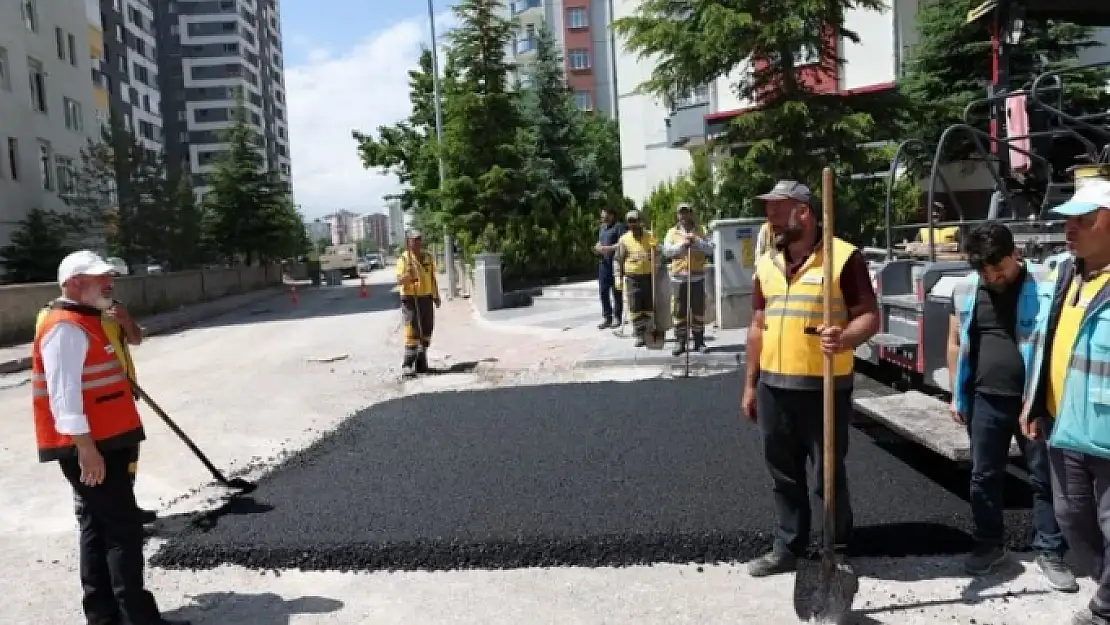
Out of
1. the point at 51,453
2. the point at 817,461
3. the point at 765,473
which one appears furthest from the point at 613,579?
the point at 51,453

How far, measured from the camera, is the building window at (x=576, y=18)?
5981 centimetres

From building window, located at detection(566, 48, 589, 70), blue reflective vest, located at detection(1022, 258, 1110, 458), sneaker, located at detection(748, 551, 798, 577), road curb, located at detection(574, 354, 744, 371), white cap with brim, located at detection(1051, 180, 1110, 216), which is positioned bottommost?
sneaker, located at detection(748, 551, 798, 577)

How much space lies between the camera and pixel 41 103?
97.8 feet

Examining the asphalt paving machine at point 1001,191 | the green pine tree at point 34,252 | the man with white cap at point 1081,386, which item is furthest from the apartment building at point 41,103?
the man with white cap at point 1081,386

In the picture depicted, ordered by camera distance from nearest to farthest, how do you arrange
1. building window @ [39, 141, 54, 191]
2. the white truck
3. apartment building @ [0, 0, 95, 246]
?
apartment building @ [0, 0, 95, 246]
building window @ [39, 141, 54, 191]
the white truck

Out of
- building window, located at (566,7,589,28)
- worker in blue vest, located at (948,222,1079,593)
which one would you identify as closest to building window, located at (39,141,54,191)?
worker in blue vest, located at (948,222,1079,593)

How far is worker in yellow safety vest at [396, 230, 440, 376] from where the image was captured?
10359mm

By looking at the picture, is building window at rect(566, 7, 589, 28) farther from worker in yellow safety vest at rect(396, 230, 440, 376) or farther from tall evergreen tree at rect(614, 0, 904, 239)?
worker in yellow safety vest at rect(396, 230, 440, 376)

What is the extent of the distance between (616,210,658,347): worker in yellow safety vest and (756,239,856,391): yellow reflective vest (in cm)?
Result: 689

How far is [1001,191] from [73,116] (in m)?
34.1

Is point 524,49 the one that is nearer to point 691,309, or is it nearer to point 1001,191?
point 691,309

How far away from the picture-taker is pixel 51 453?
361 centimetres

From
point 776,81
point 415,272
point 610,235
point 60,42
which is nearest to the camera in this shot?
point 415,272

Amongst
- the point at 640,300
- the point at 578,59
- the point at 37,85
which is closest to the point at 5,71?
the point at 37,85
